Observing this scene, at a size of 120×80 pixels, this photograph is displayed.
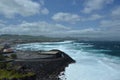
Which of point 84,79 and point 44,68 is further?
point 44,68

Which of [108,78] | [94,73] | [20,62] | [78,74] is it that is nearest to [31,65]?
[20,62]

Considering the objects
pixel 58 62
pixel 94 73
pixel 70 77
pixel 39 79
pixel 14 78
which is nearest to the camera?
pixel 14 78

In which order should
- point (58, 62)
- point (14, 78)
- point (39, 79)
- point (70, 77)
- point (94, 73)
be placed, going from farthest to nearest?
1. point (58, 62)
2. point (94, 73)
3. point (70, 77)
4. point (39, 79)
5. point (14, 78)

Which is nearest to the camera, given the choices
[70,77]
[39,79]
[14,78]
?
[14,78]

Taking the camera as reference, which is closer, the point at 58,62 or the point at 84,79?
the point at 84,79

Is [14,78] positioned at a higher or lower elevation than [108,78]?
higher

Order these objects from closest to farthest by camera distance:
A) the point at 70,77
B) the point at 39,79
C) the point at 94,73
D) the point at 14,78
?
the point at 14,78 < the point at 39,79 < the point at 70,77 < the point at 94,73

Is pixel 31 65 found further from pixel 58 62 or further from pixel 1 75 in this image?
pixel 1 75

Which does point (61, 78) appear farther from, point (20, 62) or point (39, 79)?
point (20, 62)

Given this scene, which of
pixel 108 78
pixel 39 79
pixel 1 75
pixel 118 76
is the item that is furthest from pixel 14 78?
pixel 118 76
